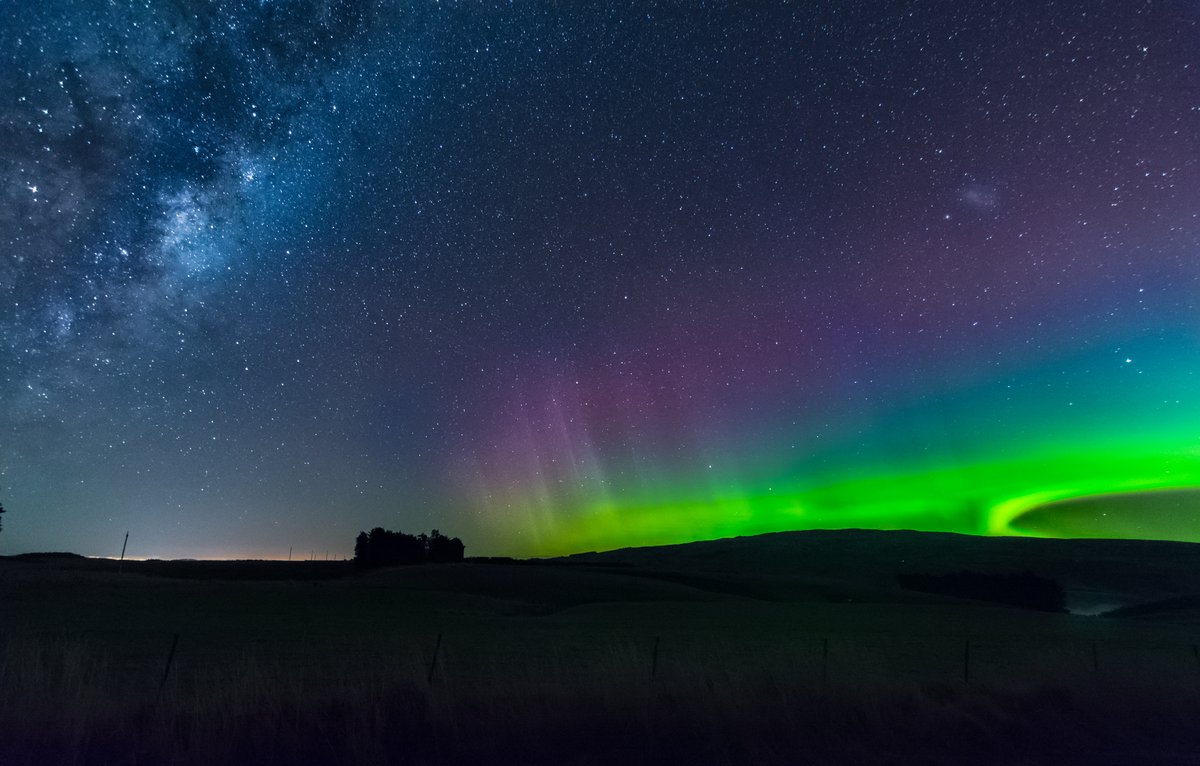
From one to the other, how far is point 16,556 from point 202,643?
112m

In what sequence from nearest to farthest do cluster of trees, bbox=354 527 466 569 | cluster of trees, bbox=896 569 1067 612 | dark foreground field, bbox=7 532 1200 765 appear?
dark foreground field, bbox=7 532 1200 765 → cluster of trees, bbox=896 569 1067 612 → cluster of trees, bbox=354 527 466 569

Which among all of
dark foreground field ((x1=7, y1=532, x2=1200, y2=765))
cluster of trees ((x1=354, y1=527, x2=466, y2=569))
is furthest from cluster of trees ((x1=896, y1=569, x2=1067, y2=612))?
cluster of trees ((x1=354, y1=527, x2=466, y2=569))

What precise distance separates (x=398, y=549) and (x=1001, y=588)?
69394 mm

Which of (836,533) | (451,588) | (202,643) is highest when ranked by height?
(836,533)

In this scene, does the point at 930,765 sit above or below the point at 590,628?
below

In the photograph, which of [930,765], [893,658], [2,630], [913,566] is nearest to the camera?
[930,765]

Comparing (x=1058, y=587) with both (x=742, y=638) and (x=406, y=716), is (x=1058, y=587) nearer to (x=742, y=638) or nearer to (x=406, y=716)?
(x=742, y=638)

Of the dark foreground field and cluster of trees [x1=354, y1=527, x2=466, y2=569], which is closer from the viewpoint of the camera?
the dark foreground field

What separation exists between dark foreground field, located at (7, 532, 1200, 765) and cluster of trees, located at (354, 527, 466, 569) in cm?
5954

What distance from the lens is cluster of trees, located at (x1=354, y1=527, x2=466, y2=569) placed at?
100312 mm

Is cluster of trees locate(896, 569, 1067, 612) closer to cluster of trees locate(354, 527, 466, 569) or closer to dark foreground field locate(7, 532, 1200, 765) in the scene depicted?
dark foreground field locate(7, 532, 1200, 765)

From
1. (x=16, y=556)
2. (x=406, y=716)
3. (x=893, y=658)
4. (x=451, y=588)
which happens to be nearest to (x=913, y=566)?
Result: (x=451, y=588)

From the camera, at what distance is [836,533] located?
5974 inches

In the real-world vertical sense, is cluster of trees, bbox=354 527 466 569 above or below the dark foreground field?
above
